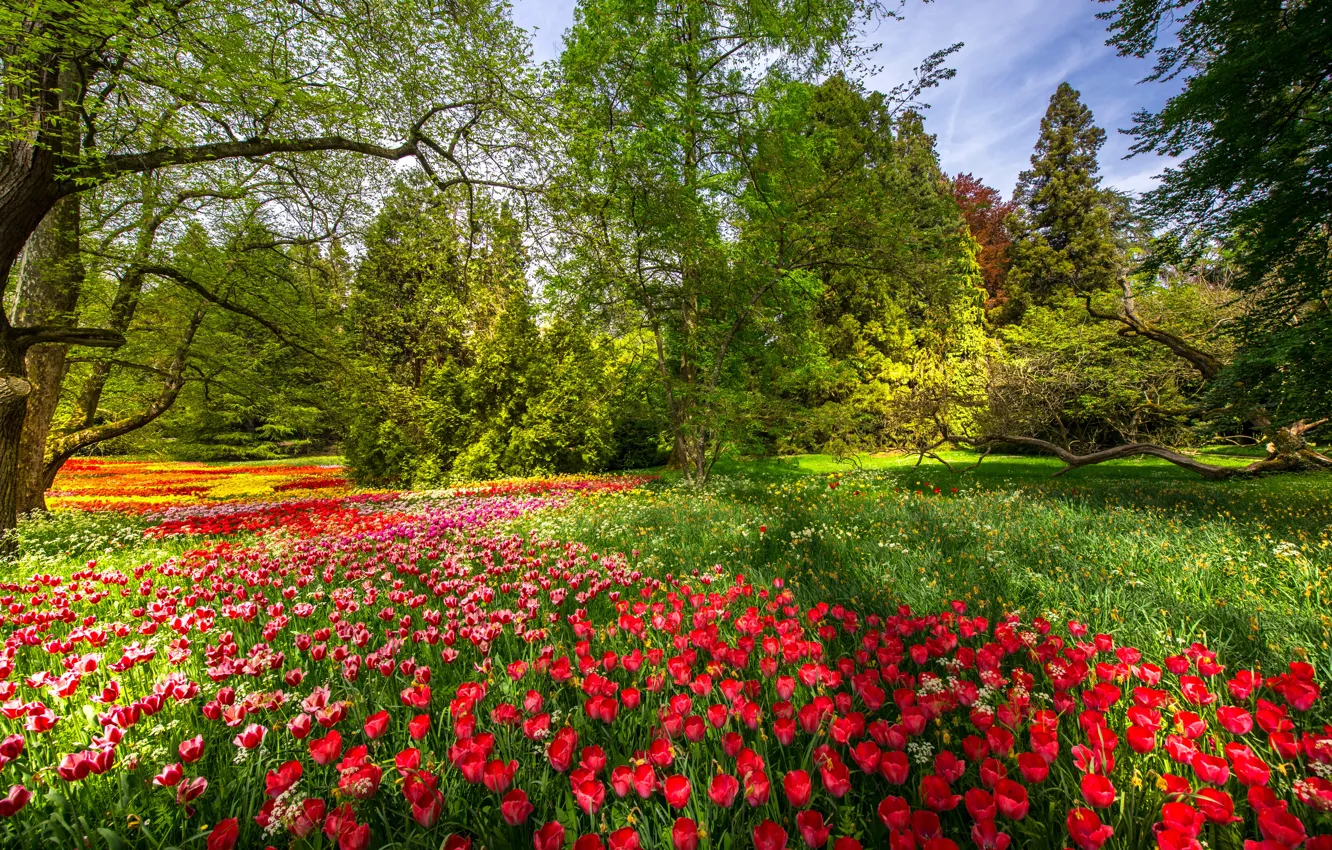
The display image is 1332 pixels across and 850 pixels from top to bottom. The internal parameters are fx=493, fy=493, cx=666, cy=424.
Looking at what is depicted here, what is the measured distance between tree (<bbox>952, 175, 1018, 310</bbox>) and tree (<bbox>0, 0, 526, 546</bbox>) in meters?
27.7

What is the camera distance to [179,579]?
141 inches

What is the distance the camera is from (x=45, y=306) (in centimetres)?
635

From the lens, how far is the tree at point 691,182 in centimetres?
788

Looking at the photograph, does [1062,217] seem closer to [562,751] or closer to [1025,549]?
[1025,549]

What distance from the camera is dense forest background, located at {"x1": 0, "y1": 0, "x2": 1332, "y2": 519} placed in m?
4.94

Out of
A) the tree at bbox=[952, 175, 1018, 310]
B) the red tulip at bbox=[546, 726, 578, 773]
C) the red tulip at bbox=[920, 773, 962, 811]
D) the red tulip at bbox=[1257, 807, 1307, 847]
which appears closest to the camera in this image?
the red tulip at bbox=[1257, 807, 1307, 847]

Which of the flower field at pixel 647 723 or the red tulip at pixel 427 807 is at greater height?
the red tulip at pixel 427 807

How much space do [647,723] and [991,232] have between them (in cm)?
3654

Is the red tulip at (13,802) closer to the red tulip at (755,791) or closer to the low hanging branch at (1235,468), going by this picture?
the red tulip at (755,791)

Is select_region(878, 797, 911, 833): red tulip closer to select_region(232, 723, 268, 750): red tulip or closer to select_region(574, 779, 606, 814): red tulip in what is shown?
select_region(574, 779, 606, 814): red tulip

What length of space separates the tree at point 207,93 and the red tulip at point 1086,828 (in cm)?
645

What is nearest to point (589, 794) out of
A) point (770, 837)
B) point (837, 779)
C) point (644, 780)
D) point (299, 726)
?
point (644, 780)

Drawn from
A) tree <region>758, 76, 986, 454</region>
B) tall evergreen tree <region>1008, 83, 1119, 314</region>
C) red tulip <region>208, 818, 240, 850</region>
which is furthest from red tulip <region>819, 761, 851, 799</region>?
tall evergreen tree <region>1008, 83, 1119, 314</region>

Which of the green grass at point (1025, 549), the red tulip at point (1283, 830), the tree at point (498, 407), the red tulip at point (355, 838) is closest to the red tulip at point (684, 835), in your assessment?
the red tulip at point (355, 838)
